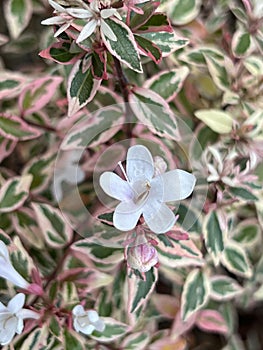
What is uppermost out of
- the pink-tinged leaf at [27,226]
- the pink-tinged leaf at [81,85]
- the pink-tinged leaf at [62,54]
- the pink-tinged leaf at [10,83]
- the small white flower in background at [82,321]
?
the pink-tinged leaf at [62,54]

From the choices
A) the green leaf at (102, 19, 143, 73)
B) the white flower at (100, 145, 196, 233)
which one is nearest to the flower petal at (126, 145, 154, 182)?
the white flower at (100, 145, 196, 233)

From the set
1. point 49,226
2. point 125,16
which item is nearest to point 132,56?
point 125,16

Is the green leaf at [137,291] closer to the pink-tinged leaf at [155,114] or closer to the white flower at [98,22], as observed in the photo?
the pink-tinged leaf at [155,114]

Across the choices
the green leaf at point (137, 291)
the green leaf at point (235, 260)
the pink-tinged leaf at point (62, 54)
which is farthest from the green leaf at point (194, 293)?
the pink-tinged leaf at point (62, 54)

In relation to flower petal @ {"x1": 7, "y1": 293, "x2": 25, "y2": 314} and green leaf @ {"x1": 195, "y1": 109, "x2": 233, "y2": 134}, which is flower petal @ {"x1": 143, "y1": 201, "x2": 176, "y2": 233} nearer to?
flower petal @ {"x1": 7, "y1": 293, "x2": 25, "y2": 314}

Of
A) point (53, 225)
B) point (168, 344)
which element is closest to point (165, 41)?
point (53, 225)

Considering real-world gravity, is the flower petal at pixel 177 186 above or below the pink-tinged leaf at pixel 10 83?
above

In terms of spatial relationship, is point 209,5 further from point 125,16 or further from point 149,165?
point 149,165
